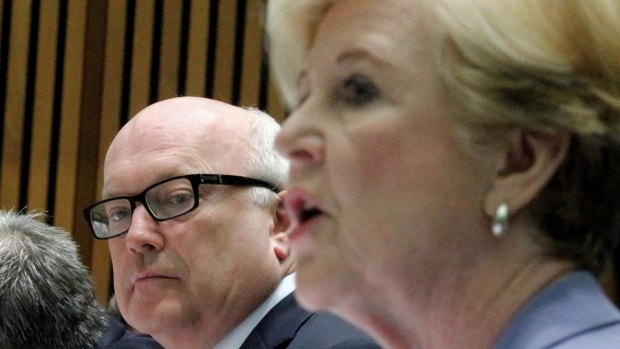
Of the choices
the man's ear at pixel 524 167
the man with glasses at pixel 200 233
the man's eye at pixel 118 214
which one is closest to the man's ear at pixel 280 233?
the man with glasses at pixel 200 233

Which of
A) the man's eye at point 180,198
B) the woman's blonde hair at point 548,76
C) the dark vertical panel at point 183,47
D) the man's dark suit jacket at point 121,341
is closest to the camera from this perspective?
the woman's blonde hair at point 548,76

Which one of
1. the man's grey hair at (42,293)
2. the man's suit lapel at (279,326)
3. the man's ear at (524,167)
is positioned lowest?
the man's grey hair at (42,293)

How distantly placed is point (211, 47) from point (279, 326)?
8.82ft

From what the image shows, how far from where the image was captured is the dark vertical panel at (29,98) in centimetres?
433

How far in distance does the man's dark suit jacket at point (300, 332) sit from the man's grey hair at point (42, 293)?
0.61 m

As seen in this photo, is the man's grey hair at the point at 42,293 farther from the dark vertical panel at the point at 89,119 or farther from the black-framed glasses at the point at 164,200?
the dark vertical panel at the point at 89,119

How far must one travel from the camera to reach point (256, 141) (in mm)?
2068

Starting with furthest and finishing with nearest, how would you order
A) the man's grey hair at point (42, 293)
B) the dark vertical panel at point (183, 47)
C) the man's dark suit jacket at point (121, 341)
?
1. the dark vertical panel at point (183, 47)
2. the man's dark suit jacket at point (121, 341)
3. the man's grey hair at point (42, 293)

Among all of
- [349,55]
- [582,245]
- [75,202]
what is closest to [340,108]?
[349,55]

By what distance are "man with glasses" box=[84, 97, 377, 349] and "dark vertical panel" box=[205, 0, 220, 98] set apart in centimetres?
231

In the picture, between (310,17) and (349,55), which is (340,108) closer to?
(349,55)

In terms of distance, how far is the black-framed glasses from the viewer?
6.35 ft

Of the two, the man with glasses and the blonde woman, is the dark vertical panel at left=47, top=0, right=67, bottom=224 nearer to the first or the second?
the man with glasses

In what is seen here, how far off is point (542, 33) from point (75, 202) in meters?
3.58
